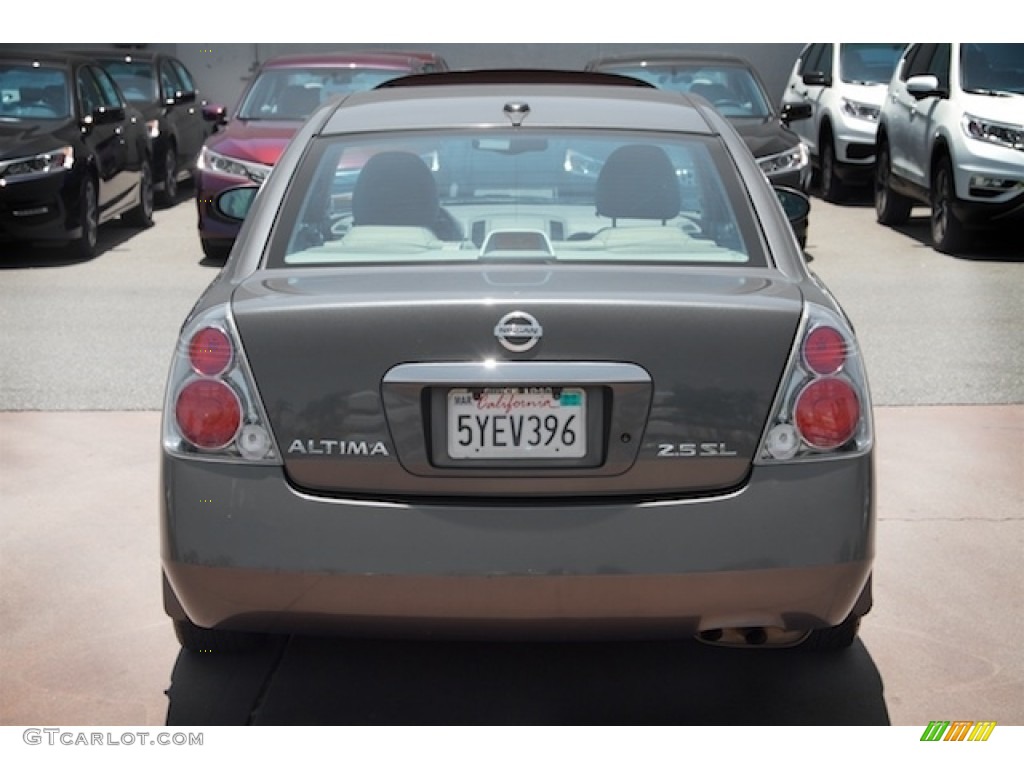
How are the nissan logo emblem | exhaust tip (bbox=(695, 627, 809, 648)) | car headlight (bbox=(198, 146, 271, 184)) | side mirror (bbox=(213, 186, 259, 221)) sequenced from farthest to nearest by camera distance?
car headlight (bbox=(198, 146, 271, 184)) → side mirror (bbox=(213, 186, 259, 221)) → exhaust tip (bbox=(695, 627, 809, 648)) → the nissan logo emblem

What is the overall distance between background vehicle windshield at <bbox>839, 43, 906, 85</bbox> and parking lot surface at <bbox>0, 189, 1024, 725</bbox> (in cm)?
919

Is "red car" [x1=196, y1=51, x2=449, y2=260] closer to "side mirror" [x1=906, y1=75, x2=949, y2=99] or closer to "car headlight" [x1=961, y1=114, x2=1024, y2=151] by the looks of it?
"side mirror" [x1=906, y1=75, x2=949, y2=99]

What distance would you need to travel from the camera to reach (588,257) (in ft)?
14.6

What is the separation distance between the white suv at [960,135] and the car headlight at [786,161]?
1.10 m

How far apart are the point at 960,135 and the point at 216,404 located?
10.6 metres

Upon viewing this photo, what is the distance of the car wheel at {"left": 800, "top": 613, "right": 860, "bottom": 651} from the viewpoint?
4.79 meters

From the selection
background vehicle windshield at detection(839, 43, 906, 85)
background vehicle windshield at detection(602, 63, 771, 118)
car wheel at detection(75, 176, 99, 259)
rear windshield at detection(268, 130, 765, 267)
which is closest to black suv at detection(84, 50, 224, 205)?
car wheel at detection(75, 176, 99, 259)

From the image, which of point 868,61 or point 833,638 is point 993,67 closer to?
point 868,61

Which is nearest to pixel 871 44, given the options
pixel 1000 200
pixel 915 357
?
pixel 1000 200

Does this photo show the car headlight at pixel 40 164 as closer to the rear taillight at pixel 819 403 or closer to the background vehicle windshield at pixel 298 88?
the background vehicle windshield at pixel 298 88

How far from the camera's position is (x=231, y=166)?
13828mm

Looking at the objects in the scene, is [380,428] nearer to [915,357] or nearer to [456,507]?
[456,507]

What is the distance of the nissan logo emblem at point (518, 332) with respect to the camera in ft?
12.7
